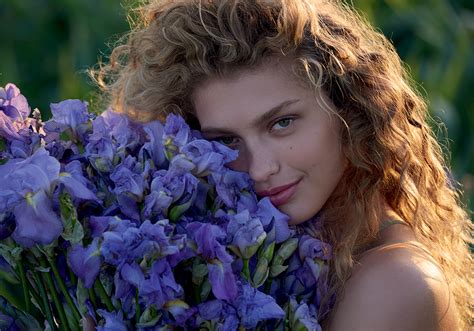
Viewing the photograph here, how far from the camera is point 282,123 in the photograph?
1478mm

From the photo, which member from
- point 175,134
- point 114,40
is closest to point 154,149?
point 175,134

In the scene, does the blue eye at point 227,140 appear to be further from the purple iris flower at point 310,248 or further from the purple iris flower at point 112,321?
the purple iris flower at point 112,321

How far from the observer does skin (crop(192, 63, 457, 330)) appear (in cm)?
143

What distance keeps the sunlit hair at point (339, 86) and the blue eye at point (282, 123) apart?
76 mm

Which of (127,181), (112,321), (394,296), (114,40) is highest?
(127,181)

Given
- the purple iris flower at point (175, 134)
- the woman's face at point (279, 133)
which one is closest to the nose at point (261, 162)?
the woman's face at point (279, 133)

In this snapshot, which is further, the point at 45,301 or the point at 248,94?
the point at 248,94

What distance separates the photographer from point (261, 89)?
4.88 feet

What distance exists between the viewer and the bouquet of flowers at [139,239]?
1125 mm

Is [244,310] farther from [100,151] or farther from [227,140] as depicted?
[227,140]

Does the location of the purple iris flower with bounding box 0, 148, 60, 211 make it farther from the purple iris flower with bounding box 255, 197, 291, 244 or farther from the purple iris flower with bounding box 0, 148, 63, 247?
the purple iris flower with bounding box 255, 197, 291, 244

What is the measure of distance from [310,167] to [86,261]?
489 mm

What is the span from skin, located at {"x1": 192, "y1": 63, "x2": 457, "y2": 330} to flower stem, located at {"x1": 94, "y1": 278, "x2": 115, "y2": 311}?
361 millimetres

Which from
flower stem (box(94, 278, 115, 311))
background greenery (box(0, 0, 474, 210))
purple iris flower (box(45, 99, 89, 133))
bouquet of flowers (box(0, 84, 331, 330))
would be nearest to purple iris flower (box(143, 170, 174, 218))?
bouquet of flowers (box(0, 84, 331, 330))
